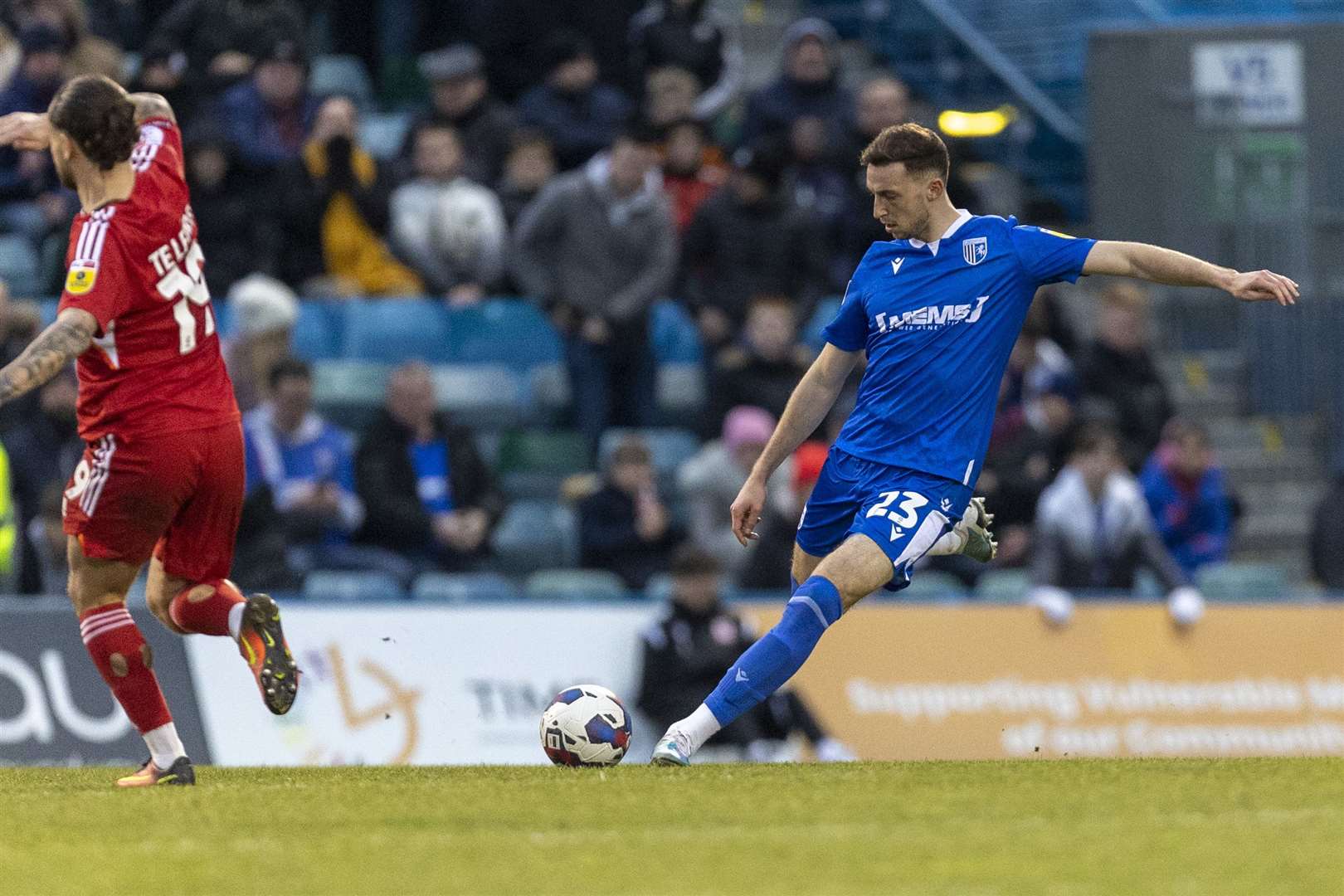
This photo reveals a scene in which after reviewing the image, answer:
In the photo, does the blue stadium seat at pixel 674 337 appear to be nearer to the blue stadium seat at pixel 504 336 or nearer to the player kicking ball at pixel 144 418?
the blue stadium seat at pixel 504 336

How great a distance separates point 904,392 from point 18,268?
855 cm

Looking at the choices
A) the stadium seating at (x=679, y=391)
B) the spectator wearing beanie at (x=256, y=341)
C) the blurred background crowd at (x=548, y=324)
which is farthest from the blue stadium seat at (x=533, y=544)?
the spectator wearing beanie at (x=256, y=341)

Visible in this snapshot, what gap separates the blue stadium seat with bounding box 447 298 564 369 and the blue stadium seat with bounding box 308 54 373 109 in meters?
2.73

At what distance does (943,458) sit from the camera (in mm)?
8695

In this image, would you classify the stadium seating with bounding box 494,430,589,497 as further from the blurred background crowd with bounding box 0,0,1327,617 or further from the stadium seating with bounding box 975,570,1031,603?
the stadium seating with bounding box 975,570,1031,603

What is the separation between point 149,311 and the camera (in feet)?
26.9

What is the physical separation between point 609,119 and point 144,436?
933 cm

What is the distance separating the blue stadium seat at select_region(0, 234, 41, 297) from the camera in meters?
15.5

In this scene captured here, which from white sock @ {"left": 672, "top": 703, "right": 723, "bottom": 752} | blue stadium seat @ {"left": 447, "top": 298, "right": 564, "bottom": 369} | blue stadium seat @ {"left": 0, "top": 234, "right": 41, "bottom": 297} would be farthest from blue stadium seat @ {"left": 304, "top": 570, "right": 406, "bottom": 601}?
white sock @ {"left": 672, "top": 703, "right": 723, "bottom": 752}

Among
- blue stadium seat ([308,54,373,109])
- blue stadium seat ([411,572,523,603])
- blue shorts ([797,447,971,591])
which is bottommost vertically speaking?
blue stadium seat ([411,572,523,603])

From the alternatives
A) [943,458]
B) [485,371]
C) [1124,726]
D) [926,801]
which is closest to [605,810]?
[926,801]

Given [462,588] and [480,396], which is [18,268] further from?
[462,588]

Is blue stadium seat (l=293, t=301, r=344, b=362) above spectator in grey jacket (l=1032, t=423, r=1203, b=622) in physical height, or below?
above

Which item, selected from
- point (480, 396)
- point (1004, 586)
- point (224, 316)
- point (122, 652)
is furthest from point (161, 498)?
point (480, 396)
